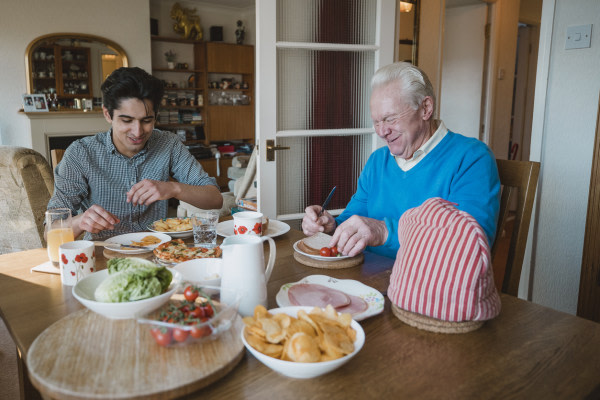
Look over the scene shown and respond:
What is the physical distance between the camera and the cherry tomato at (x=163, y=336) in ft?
2.51

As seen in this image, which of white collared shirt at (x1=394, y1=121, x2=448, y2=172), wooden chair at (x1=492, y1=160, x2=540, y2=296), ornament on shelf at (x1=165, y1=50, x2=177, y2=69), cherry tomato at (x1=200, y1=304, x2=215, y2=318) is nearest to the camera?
cherry tomato at (x1=200, y1=304, x2=215, y2=318)

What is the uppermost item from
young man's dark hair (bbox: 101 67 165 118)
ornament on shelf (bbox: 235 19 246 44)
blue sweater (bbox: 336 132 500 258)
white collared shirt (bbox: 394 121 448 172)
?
ornament on shelf (bbox: 235 19 246 44)

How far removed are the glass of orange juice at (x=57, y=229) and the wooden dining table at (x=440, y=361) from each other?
0.66 feet

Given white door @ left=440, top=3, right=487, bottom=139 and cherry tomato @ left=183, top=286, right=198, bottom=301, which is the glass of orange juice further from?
white door @ left=440, top=3, right=487, bottom=139

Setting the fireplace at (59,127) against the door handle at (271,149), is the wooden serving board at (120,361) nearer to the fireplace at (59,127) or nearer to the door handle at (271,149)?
the door handle at (271,149)

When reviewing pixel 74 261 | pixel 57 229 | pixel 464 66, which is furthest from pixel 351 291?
pixel 464 66

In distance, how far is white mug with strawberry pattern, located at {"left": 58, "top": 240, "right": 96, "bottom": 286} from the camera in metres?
1.11

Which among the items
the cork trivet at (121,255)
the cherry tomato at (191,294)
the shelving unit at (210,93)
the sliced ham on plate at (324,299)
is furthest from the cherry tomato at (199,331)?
the shelving unit at (210,93)

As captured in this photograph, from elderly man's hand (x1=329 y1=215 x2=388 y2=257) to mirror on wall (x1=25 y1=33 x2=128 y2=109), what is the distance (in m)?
5.54

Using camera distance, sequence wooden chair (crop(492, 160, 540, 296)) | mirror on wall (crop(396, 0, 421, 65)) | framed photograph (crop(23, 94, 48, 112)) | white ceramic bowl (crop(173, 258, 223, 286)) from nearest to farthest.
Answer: white ceramic bowl (crop(173, 258, 223, 286))
wooden chair (crop(492, 160, 540, 296))
mirror on wall (crop(396, 0, 421, 65))
framed photograph (crop(23, 94, 48, 112))

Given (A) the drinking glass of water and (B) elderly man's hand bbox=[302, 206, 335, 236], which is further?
(B) elderly man's hand bbox=[302, 206, 335, 236]

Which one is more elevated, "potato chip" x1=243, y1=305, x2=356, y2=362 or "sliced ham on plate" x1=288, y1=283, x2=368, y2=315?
"potato chip" x1=243, y1=305, x2=356, y2=362

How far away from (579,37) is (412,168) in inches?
50.3

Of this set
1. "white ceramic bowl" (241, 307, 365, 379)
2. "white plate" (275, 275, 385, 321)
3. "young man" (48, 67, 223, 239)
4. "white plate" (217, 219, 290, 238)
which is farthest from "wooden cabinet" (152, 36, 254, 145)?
"white ceramic bowl" (241, 307, 365, 379)
